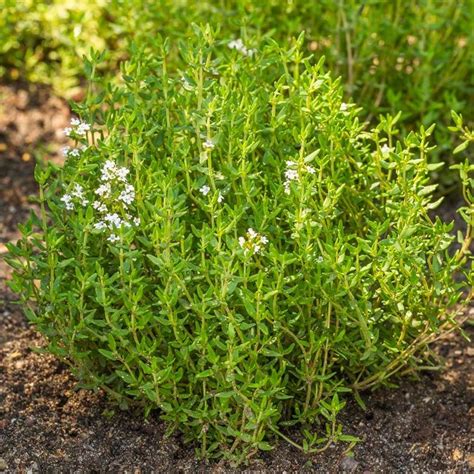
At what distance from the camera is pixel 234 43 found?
363cm

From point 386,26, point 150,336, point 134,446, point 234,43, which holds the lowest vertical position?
point 134,446

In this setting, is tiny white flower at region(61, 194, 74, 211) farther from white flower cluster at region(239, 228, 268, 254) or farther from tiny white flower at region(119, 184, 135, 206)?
white flower cluster at region(239, 228, 268, 254)

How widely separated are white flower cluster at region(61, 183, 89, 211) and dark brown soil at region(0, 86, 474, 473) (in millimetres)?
633

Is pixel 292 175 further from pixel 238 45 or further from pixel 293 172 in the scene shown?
pixel 238 45

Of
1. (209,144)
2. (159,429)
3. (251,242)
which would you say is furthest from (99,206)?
(159,429)

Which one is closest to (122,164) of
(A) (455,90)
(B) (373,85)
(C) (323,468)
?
(C) (323,468)

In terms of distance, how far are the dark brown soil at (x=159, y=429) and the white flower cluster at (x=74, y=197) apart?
0.63m

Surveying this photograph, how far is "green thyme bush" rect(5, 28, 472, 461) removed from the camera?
2.80m

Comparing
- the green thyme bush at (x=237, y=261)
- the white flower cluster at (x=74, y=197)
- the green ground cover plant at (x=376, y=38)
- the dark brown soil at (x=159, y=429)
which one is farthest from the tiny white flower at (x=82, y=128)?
the green ground cover plant at (x=376, y=38)

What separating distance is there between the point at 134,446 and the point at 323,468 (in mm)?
604

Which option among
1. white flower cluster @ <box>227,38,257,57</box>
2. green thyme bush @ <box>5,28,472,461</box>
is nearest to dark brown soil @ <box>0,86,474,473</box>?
green thyme bush @ <box>5,28,472,461</box>

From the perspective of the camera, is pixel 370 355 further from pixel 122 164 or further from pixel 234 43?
pixel 234 43

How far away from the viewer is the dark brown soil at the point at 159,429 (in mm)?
3049

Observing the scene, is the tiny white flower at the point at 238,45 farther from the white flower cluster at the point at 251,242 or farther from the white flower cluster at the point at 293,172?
the white flower cluster at the point at 251,242
